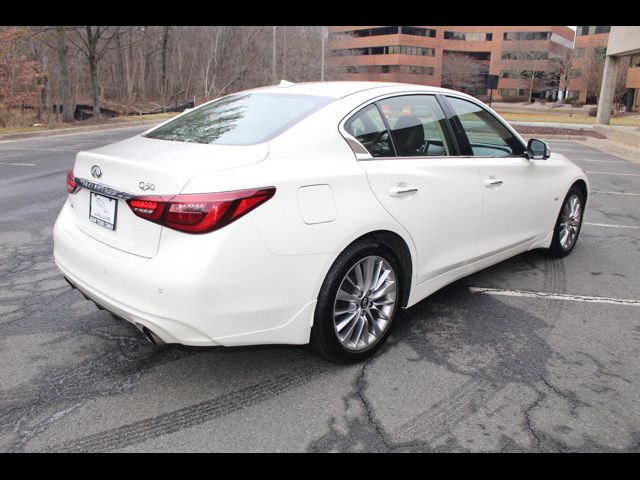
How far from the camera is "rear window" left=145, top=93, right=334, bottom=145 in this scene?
A: 3.15m

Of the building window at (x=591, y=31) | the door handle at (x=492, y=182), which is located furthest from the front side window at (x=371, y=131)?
the building window at (x=591, y=31)

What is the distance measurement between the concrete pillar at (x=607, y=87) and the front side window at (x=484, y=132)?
23.5 metres

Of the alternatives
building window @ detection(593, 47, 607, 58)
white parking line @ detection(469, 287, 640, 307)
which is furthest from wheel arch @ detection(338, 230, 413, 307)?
building window @ detection(593, 47, 607, 58)

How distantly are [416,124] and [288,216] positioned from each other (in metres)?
1.48

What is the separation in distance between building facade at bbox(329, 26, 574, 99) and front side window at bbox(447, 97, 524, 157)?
71.9 meters

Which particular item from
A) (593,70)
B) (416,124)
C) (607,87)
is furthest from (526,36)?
(416,124)

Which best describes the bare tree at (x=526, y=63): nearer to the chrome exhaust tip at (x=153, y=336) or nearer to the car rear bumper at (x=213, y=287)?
the car rear bumper at (x=213, y=287)

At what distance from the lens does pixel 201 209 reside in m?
2.54

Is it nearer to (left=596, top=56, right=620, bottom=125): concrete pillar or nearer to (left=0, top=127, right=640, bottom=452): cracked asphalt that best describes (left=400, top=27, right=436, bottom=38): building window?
(left=596, top=56, right=620, bottom=125): concrete pillar

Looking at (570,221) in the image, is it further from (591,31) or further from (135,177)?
(591,31)

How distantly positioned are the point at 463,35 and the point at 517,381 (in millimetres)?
94897

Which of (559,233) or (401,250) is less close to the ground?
(401,250)

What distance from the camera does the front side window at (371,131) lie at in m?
3.29
